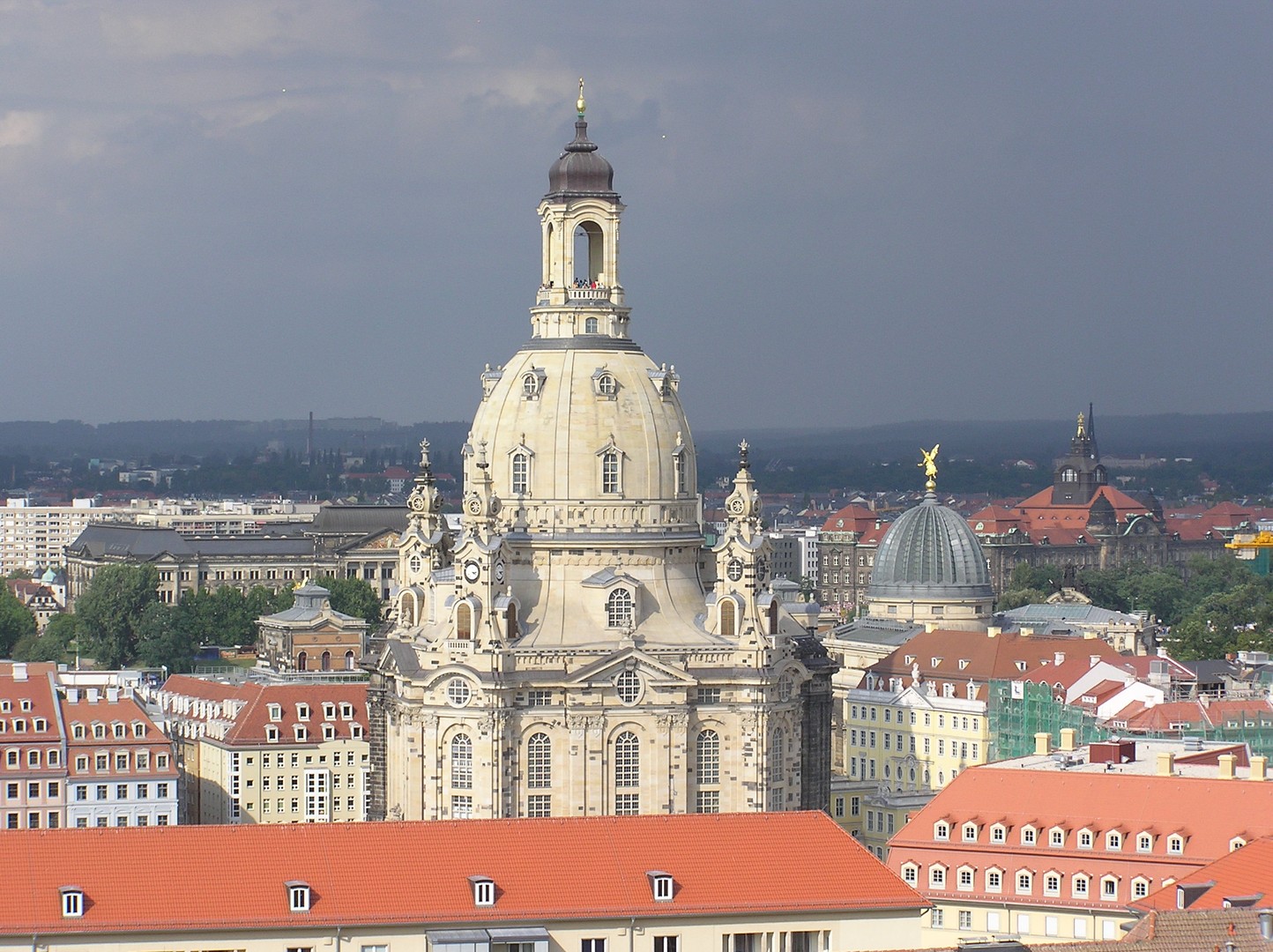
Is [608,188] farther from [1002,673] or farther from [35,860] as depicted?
[35,860]

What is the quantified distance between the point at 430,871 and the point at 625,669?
143ft

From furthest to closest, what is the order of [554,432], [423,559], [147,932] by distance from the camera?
[423,559], [554,432], [147,932]

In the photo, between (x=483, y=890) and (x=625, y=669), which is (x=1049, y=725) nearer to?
(x=625, y=669)

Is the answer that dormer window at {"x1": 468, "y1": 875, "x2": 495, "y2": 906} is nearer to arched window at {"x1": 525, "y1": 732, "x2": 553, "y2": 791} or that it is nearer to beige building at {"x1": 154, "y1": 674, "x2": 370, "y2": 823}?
arched window at {"x1": 525, "y1": 732, "x2": 553, "y2": 791}

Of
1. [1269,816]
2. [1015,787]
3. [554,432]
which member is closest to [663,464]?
[554,432]

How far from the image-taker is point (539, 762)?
13912 cm

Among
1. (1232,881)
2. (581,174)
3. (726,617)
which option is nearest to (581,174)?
(581,174)

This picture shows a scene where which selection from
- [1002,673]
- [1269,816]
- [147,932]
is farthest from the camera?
[1002,673]

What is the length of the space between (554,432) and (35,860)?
169ft

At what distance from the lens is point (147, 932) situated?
93062mm

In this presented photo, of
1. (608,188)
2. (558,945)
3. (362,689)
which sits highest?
(608,188)

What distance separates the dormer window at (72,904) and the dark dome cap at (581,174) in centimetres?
6137

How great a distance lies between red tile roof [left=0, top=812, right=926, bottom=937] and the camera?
93875 mm

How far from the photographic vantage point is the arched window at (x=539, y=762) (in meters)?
139
